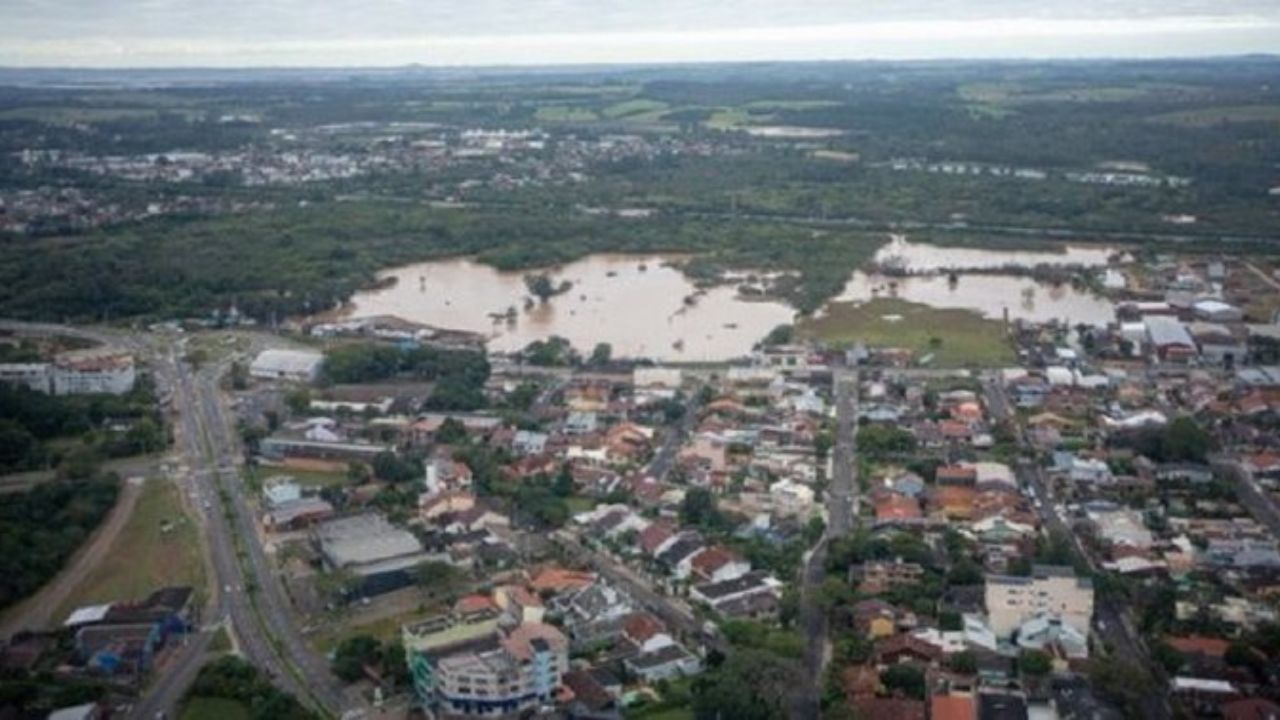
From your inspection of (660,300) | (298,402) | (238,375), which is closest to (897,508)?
(298,402)

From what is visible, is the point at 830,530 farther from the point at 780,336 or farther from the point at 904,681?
the point at 780,336

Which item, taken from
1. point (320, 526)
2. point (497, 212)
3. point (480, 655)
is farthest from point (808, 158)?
point (480, 655)

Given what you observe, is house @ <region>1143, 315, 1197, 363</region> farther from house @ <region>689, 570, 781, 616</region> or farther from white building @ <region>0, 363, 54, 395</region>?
white building @ <region>0, 363, 54, 395</region>

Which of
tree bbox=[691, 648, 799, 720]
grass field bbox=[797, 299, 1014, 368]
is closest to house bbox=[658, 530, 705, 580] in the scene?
tree bbox=[691, 648, 799, 720]

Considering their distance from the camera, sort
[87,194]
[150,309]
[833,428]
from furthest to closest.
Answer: [87,194] → [150,309] → [833,428]

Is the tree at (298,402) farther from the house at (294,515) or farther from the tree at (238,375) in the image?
the house at (294,515)

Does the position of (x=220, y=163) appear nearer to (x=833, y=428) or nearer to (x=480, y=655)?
(x=833, y=428)

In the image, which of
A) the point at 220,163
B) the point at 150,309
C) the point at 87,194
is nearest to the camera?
the point at 150,309
